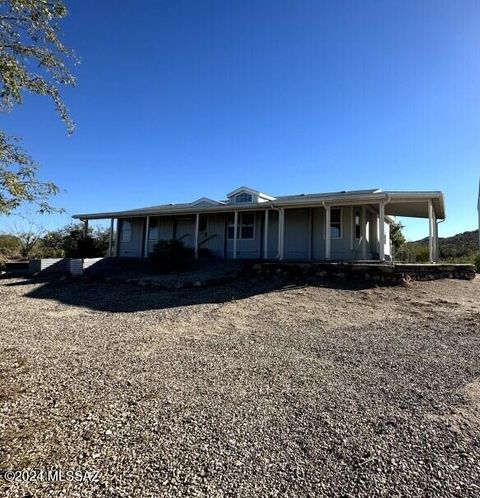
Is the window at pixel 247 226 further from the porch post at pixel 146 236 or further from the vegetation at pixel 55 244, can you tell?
the vegetation at pixel 55 244

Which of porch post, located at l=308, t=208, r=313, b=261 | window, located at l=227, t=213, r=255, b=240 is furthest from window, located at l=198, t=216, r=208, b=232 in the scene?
porch post, located at l=308, t=208, r=313, b=261

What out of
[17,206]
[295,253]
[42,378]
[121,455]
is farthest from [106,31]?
[295,253]

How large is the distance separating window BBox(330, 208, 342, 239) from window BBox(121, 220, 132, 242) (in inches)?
450

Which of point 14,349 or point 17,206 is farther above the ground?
point 17,206

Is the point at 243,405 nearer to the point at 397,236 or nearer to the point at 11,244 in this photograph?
the point at 11,244

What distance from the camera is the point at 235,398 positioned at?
12.9 ft

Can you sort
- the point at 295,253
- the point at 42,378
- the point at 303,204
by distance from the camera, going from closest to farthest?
the point at 42,378, the point at 303,204, the point at 295,253

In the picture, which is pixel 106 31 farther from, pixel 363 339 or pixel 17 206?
pixel 363 339

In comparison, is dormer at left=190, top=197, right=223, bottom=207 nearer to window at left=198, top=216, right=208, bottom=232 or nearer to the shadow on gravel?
window at left=198, top=216, right=208, bottom=232

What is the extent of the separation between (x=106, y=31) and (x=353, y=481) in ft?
31.9

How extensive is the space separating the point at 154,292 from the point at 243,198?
7.49 meters

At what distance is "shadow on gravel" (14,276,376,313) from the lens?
977cm

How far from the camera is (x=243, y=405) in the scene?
3754 millimetres

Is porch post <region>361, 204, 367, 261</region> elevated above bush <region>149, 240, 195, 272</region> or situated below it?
above
